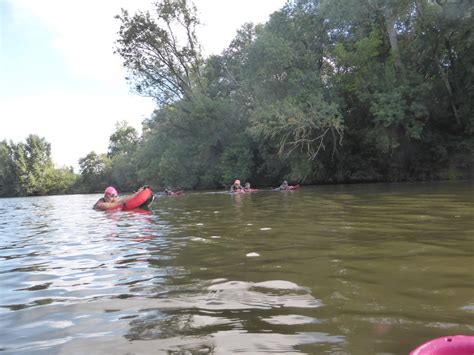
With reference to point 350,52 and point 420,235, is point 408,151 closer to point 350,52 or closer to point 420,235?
point 350,52

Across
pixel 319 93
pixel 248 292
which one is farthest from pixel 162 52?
pixel 248 292

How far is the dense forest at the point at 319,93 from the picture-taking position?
2364 centimetres

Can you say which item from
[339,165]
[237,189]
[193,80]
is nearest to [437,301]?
[237,189]

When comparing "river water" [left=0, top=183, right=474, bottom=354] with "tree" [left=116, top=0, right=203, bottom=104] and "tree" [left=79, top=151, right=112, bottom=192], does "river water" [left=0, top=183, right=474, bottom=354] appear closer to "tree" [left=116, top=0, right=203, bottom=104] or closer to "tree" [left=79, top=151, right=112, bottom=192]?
"tree" [left=116, top=0, right=203, bottom=104]

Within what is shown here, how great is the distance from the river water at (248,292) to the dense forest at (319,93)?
18346 mm

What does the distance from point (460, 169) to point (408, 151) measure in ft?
10.3

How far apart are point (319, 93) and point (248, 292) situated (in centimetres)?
2249

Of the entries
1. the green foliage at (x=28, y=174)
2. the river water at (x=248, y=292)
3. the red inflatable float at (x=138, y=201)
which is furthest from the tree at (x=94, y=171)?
the river water at (x=248, y=292)

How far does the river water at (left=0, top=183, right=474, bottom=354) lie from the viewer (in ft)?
8.66

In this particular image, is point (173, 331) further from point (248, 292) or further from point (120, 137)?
point (120, 137)

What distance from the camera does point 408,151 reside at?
2619cm

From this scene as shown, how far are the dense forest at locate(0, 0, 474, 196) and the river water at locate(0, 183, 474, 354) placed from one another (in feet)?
60.2

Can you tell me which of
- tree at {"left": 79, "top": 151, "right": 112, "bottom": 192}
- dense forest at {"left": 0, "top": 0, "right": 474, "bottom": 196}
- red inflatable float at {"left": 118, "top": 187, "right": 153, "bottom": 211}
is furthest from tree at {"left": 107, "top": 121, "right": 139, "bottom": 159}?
red inflatable float at {"left": 118, "top": 187, "right": 153, "bottom": 211}

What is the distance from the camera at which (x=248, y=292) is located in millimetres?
3664
